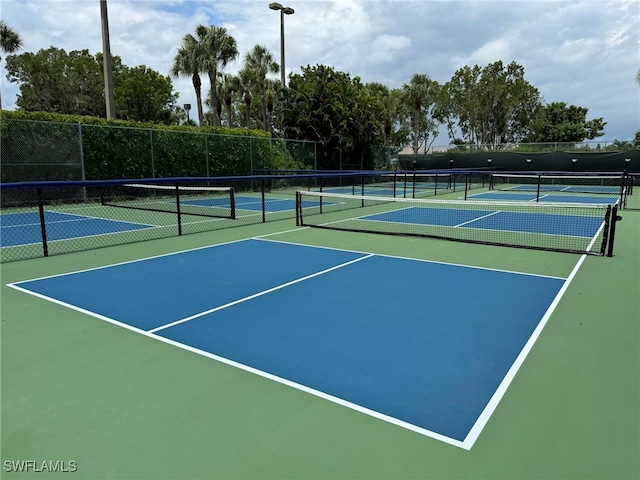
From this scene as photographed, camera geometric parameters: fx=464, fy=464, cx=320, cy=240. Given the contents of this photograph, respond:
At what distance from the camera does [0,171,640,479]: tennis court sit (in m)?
2.70

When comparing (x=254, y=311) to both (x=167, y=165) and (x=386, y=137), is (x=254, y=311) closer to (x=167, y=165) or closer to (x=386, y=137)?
(x=167, y=165)

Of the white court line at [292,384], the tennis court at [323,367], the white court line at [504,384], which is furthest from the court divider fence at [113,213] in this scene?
the white court line at [292,384]

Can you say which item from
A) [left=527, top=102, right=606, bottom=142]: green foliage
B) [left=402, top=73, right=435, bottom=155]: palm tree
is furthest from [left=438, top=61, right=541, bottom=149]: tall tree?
[left=402, top=73, right=435, bottom=155]: palm tree

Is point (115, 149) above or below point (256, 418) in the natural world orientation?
above

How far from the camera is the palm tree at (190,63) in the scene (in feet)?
107

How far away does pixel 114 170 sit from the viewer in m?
18.4

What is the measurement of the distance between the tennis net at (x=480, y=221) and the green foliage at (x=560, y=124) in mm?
46413

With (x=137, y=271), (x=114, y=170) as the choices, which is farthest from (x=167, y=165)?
(x=137, y=271)

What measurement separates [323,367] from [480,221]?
9.98 meters

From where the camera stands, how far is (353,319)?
491 centimetres

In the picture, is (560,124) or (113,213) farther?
(560,124)

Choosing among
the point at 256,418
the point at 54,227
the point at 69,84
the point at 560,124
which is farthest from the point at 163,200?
Result: the point at 560,124

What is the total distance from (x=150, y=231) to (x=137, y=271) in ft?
13.5

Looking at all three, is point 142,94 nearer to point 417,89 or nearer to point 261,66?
point 261,66
